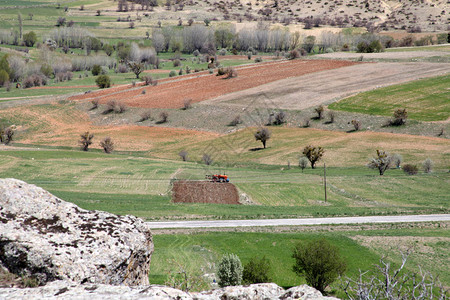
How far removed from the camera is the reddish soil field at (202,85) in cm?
10531

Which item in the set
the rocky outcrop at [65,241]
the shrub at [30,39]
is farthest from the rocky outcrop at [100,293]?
the shrub at [30,39]

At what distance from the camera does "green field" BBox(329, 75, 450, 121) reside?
8531 centimetres

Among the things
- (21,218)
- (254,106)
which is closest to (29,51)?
(254,106)

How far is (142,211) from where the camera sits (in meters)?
39.2

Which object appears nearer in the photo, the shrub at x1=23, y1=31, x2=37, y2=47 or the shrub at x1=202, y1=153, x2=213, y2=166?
the shrub at x1=202, y1=153, x2=213, y2=166

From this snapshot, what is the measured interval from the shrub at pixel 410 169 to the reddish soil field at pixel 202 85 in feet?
172

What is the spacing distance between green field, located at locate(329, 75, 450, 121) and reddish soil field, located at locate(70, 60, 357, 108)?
2624 cm

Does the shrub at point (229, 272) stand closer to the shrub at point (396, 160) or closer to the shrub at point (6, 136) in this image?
the shrub at point (396, 160)

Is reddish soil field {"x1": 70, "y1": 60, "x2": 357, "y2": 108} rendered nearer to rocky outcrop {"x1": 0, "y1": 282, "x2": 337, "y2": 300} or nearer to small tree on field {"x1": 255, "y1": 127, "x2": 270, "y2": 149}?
small tree on field {"x1": 255, "y1": 127, "x2": 270, "y2": 149}

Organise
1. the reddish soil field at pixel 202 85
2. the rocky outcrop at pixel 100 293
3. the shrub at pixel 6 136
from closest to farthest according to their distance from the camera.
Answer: the rocky outcrop at pixel 100 293
the shrub at pixel 6 136
the reddish soil field at pixel 202 85

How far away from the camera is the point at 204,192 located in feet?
160

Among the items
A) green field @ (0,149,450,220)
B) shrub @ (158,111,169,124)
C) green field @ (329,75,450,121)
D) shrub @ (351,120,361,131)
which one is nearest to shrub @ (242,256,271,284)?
green field @ (0,149,450,220)

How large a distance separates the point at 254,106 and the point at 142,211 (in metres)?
63.4

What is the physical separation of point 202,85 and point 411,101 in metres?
51.2
